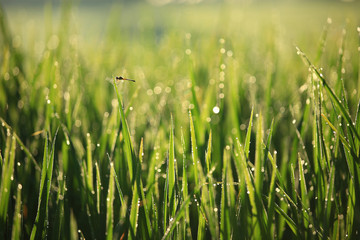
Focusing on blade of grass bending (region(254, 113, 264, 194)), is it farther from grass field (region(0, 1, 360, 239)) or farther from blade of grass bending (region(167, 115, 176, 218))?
blade of grass bending (region(167, 115, 176, 218))

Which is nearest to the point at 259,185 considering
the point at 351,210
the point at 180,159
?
the point at 351,210

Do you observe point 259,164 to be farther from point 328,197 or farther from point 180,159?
point 180,159

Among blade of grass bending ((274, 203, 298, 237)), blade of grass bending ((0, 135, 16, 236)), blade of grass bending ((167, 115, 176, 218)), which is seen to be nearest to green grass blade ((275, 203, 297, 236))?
blade of grass bending ((274, 203, 298, 237))

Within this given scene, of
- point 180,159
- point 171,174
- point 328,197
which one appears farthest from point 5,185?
point 328,197

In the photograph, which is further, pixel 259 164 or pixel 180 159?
pixel 180 159

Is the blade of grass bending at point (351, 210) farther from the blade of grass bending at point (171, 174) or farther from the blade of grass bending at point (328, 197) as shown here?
the blade of grass bending at point (171, 174)

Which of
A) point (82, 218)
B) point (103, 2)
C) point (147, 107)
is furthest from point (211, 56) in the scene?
point (103, 2)

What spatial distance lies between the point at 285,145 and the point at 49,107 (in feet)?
1.62

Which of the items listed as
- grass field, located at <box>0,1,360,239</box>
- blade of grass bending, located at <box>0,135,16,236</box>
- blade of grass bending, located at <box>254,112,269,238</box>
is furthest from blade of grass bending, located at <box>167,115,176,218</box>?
blade of grass bending, located at <box>0,135,16,236</box>

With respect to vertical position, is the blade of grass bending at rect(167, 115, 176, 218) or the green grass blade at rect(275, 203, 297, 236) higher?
the blade of grass bending at rect(167, 115, 176, 218)

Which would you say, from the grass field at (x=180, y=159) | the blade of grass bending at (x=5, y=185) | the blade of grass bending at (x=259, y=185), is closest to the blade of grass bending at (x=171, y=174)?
the grass field at (x=180, y=159)

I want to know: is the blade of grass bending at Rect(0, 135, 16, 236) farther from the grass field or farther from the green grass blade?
the green grass blade

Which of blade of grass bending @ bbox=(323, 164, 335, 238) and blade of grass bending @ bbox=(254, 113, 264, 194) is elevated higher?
blade of grass bending @ bbox=(254, 113, 264, 194)

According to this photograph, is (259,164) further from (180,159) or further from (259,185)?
(180,159)
